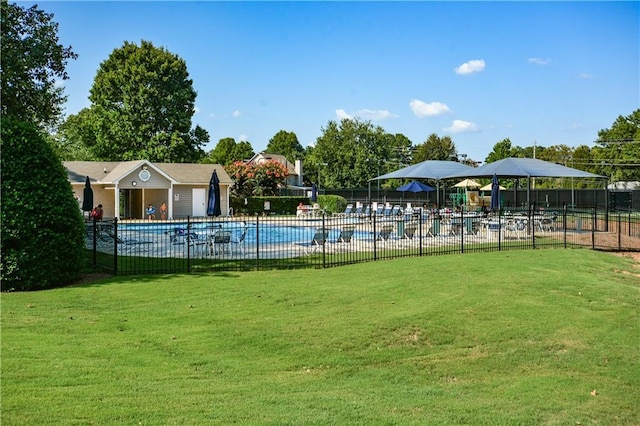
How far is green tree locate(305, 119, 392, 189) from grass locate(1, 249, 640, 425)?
45.4 m

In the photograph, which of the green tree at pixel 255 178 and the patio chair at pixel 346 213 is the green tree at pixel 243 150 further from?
the patio chair at pixel 346 213

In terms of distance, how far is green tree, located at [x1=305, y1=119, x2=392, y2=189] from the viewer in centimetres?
5697

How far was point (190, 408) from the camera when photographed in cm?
492

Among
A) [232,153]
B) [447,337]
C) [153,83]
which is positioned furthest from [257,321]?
[232,153]

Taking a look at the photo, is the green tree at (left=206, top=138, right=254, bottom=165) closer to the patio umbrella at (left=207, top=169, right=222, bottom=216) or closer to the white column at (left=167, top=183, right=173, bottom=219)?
the white column at (left=167, top=183, right=173, bottom=219)

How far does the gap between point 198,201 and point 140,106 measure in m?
14.8

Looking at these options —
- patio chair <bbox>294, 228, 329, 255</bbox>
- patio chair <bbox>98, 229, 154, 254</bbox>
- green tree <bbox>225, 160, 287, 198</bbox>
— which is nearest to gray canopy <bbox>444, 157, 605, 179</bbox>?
patio chair <bbox>294, 228, 329, 255</bbox>

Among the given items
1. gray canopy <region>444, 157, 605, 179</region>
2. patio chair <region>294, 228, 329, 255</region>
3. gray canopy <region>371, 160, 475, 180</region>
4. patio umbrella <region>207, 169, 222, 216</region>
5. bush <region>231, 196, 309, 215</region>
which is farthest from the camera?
bush <region>231, 196, 309, 215</region>

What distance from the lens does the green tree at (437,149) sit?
74806 mm

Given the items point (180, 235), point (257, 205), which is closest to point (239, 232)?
point (180, 235)

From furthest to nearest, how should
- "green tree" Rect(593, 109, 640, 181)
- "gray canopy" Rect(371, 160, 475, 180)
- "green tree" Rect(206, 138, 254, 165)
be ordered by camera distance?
"green tree" Rect(206, 138, 254, 165) < "green tree" Rect(593, 109, 640, 181) < "gray canopy" Rect(371, 160, 475, 180)

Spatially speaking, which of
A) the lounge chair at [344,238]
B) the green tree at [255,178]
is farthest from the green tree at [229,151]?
the lounge chair at [344,238]

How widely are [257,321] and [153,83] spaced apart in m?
46.1

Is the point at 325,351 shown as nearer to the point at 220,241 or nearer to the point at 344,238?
the point at 220,241
